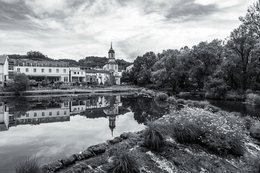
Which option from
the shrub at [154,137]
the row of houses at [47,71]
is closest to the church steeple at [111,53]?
the row of houses at [47,71]

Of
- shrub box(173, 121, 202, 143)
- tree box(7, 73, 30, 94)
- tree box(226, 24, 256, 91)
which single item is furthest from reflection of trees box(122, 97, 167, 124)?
tree box(7, 73, 30, 94)

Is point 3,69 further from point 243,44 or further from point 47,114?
point 243,44

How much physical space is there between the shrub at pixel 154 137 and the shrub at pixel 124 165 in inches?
72.8

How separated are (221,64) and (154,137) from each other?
30.0m

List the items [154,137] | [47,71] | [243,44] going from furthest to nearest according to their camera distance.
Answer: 1. [47,71]
2. [243,44]
3. [154,137]

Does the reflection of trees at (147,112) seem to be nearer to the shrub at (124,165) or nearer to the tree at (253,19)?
the shrub at (124,165)

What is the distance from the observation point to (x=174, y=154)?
632 cm

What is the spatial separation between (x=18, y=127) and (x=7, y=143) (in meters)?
3.66

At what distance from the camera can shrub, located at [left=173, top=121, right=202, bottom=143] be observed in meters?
7.11

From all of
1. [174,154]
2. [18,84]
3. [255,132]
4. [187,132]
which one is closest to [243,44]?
[255,132]

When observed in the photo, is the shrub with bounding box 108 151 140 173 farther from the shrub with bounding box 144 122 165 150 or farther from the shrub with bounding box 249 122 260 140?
the shrub with bounding box 249 122 260 140

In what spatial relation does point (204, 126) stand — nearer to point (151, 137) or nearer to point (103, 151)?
point (151, 137)

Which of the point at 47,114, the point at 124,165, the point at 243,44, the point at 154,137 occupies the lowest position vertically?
the point at 47,114

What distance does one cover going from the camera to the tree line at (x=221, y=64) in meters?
28.2
